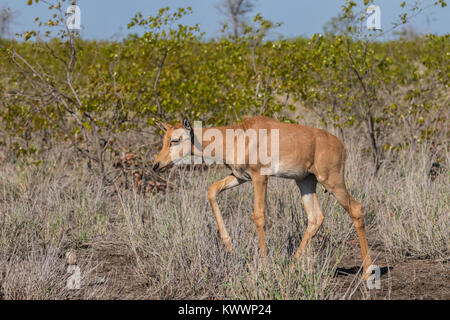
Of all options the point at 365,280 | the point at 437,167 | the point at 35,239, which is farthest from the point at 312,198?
the point at 437,167

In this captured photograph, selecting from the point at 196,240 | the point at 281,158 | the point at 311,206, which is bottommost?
the point at 196,240

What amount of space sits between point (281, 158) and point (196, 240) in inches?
52.0

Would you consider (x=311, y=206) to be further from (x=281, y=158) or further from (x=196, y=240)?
(x=196, y=240)

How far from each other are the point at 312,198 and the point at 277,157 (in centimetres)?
78

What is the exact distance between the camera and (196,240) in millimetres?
6348

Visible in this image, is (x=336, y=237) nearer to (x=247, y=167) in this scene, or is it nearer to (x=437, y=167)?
(x=247, y=167)

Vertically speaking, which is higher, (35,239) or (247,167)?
(247,167)

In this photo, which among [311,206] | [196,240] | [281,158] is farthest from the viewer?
[311,206]

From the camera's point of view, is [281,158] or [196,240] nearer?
[196,240]

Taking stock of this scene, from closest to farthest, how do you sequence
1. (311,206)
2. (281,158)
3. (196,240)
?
(196,240) < (281,158) < (311,206)

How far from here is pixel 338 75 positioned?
40.2 feet

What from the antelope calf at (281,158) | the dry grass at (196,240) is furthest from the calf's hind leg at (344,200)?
the dry grass at (196,240)

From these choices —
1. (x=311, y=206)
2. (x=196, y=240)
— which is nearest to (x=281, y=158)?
(x=311, y=206)

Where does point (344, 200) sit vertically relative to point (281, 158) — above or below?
below
